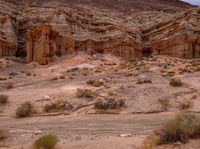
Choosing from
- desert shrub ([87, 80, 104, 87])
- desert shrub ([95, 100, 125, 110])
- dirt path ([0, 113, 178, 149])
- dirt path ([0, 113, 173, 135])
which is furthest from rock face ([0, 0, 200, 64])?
dirt path ([0, 113, 178, 149])

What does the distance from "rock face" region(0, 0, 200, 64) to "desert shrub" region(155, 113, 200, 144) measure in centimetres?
3164

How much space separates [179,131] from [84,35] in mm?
36619

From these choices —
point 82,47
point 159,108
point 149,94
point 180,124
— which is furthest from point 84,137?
point 82,47

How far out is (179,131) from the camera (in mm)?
10617

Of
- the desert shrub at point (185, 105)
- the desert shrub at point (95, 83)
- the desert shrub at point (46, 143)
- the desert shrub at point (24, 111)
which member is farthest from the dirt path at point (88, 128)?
the desert shrub at point (95, 83)

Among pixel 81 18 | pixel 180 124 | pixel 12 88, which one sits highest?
pixel 81 18

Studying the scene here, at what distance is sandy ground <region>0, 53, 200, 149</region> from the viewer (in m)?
12.6

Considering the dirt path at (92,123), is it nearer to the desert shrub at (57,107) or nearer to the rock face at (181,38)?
the desert shrub at (57,107)

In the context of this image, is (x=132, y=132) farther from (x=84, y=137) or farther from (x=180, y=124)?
(x=180, y=124)

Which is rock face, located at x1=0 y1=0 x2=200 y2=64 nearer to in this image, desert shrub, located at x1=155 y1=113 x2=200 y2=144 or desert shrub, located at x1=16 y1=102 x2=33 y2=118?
desert shrub, located at x1=16 y1=102 x2=33 y2=118

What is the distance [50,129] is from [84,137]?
222cm

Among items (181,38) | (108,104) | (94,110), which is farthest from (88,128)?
(181,38)

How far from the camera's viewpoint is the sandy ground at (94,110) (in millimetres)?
12578

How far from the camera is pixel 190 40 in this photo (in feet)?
143
